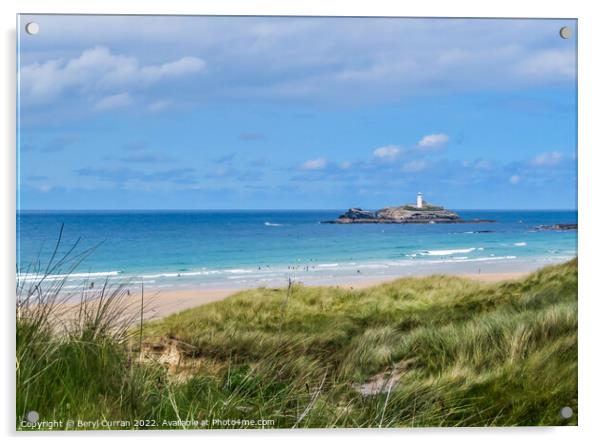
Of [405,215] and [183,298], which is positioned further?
[405,215]

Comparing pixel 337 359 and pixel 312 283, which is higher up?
pixel 312 283

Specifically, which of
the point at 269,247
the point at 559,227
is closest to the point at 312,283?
the point at 269,247

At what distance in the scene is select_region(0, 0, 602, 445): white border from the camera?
16.1 feet

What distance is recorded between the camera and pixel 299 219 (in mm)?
5273

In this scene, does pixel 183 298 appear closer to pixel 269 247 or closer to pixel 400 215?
pixel 269 247

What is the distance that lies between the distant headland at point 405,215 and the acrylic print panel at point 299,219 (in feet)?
0.05

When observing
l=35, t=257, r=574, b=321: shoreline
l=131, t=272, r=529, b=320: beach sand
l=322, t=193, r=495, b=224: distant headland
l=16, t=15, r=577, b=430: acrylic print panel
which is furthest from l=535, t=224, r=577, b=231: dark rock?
l=131, t=272, r=529, b=320: beach sand

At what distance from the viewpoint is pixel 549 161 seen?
523 cm

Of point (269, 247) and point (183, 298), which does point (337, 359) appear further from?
point (183, 298)

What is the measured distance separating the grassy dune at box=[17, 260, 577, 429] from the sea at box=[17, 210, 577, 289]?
12cm
